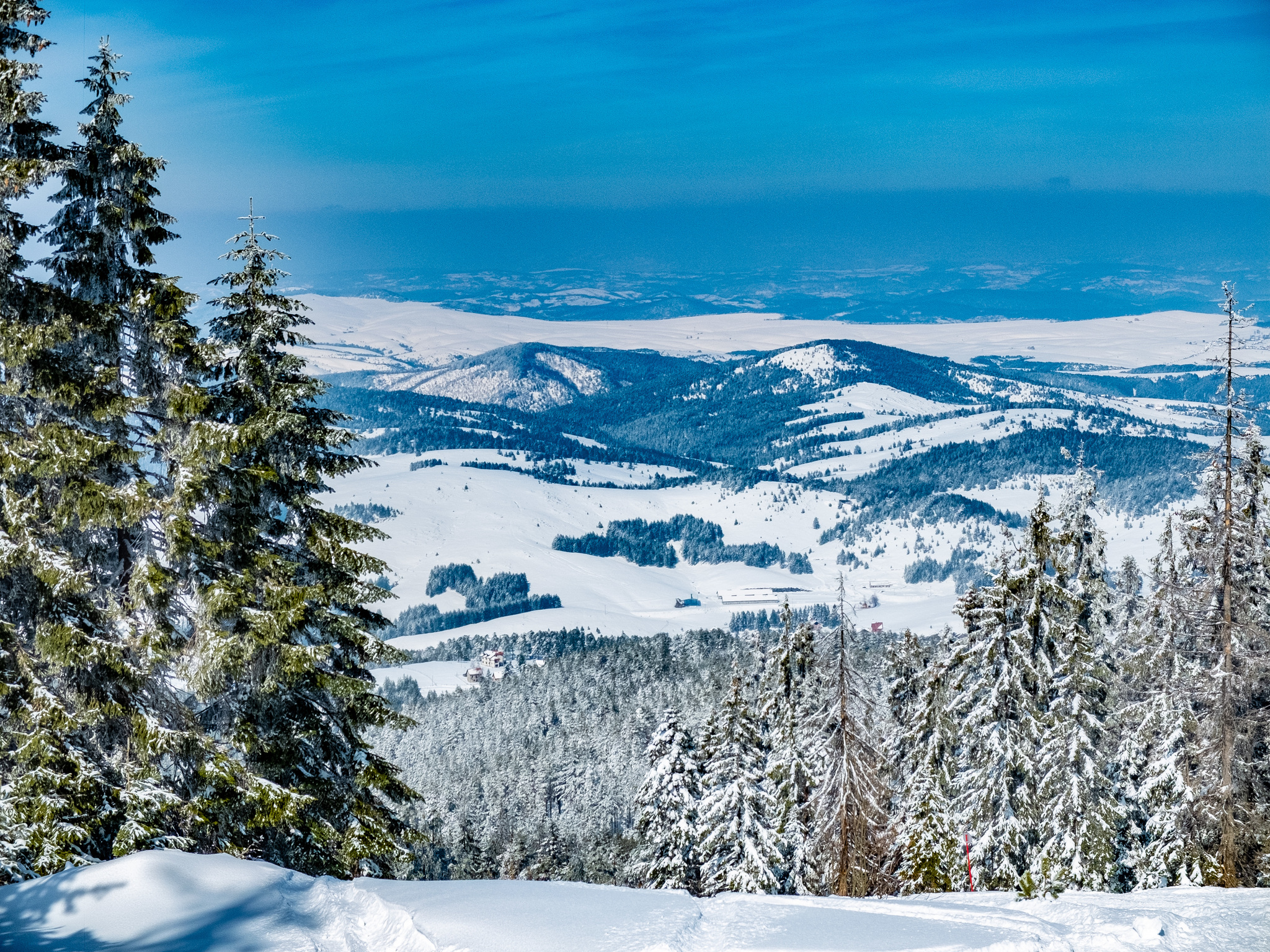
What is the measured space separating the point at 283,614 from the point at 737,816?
58.8 ft

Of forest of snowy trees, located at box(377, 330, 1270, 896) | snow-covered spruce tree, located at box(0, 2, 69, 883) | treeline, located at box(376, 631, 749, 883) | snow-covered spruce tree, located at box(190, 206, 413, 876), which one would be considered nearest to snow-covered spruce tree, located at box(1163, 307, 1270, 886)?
forest of snowy trees, located at box(377, 330, 1270, 896)

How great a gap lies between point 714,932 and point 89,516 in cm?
952

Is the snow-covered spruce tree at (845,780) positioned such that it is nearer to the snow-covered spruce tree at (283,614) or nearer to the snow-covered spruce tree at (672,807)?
the snow-covered spruce tree at (672,807)

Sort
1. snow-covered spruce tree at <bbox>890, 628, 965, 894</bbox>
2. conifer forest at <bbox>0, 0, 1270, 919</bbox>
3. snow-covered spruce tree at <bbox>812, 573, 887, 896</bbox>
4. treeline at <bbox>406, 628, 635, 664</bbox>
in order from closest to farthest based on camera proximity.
A: conifer forest at <bbox>0, 0, 1270, 919</bbox> < snow-covered spruce tree at <bbox>890, 628, 965, 894</bbox> < snow-covered spruce tree at <bbox>812, 573, 887, 896</bbox> < treeline at <bbox>406, 628, 635, 664</bbox>

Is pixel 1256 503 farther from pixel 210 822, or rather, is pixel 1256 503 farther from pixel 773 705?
pixel 210 822

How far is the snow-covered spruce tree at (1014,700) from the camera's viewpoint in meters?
21.7

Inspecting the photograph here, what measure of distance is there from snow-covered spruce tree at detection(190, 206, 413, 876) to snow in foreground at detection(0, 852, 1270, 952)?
4.88m

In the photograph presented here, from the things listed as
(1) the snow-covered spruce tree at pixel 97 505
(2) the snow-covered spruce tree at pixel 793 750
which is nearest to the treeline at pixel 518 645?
(2) the snow-covered spruce tree at pixel 793 750

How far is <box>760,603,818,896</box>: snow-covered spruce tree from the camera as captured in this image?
27.0m

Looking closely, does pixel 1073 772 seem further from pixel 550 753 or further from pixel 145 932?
pixel 550 753

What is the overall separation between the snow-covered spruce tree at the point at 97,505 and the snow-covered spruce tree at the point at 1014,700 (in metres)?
17.7

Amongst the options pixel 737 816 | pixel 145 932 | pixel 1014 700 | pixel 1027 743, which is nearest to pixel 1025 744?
pixel 1027 743

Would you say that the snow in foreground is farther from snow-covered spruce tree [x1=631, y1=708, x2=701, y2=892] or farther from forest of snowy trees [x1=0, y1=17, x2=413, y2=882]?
snow-covered spruce tree [x1=631, y1=708, x2=701, y2=892]

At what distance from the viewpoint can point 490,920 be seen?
760 centimetres
